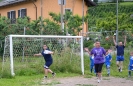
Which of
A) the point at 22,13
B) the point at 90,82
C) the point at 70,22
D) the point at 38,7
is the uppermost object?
the point at 38,7

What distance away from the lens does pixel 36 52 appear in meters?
17.7

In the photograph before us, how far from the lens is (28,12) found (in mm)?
30062

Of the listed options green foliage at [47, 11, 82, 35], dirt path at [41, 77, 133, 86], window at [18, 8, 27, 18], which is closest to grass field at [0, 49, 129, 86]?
dirt path at [41, 77, 133, 86]

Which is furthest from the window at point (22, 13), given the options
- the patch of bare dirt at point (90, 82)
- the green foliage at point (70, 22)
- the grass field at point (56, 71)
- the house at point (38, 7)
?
the patch of bare dirt at point (90, 82)

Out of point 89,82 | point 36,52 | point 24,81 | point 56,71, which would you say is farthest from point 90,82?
point 36,52

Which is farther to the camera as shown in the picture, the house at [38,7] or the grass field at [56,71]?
the house at [38,7]

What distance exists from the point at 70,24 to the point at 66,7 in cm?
509

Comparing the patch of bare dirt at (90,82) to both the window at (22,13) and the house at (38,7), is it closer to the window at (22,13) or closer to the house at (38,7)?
the house at (38,7)

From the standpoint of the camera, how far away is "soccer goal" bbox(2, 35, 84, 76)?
16.3 meters

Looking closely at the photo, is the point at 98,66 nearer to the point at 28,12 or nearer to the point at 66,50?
the point at 66,50

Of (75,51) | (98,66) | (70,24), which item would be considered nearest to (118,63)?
(75,51)

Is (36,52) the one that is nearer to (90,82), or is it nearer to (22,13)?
(90,82)

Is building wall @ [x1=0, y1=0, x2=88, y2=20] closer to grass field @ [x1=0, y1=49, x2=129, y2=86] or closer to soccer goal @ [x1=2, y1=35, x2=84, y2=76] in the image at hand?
soccer goal @ [x1=2, y1=35, x2=84, y2=76]

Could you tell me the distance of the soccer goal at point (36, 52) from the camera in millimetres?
16270
